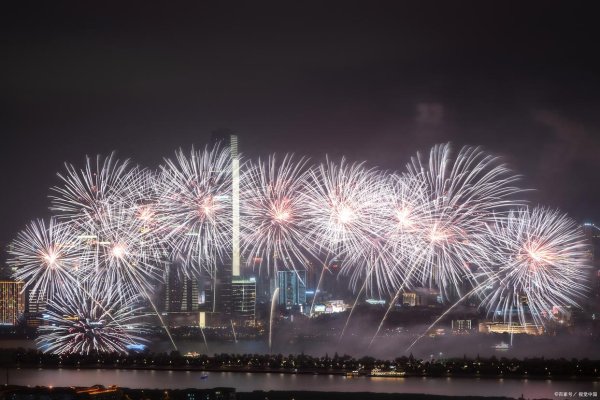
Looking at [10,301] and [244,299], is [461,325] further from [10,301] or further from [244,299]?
[10,301]

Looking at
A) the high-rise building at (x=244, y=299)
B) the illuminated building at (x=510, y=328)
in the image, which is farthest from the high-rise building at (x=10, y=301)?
the illuminated building at (x=510, y=328)

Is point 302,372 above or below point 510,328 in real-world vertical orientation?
below

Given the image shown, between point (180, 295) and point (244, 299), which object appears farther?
point (180, 295)

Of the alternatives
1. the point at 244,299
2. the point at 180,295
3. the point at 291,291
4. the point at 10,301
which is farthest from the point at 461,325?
the point at 10,301

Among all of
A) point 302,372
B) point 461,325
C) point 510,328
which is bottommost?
point 302,372

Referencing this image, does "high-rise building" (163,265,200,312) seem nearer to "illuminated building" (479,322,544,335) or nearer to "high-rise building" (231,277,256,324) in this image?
"high-rise building" (231,277,256,324)

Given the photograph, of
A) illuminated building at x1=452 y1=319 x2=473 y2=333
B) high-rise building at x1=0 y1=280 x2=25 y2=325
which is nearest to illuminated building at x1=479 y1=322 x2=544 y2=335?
illuminated building at x1=452 y1=319 x2=473 y2=333
